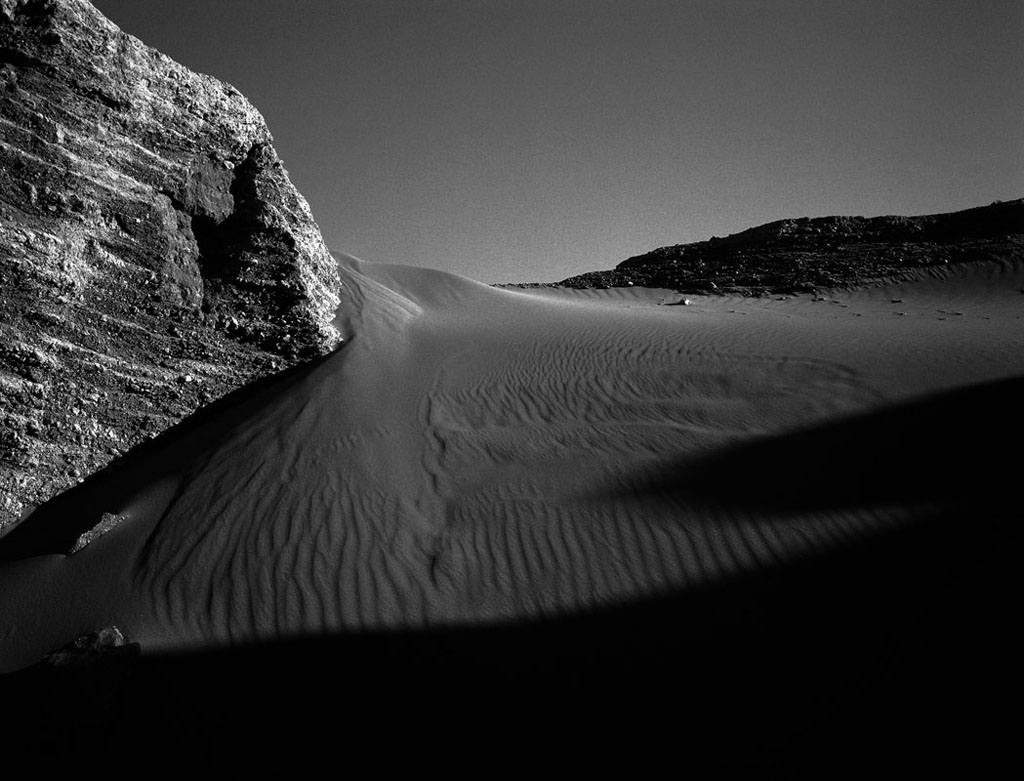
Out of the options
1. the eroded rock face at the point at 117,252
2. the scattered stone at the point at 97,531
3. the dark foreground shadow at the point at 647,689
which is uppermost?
the eroded rock face at the point at 117,252

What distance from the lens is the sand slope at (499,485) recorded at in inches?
138

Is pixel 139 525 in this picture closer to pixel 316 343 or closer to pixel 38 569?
pixel 38 569

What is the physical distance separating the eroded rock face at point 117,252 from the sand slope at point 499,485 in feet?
1.45

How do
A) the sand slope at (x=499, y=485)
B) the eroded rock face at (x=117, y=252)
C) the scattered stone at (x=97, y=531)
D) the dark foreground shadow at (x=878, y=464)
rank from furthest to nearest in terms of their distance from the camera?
the eroded rock face at (x=117, y=252) → the scattered stone at (x=97, y=531) → the dark foreground shadow at (x=878, y=464) → the sand slope at (x=499, y=485)

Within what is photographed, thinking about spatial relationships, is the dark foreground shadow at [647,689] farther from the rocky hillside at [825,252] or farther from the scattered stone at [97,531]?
the rocky hillside at [825,252]

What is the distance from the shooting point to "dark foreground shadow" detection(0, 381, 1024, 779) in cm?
242

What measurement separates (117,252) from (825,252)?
17484 mm

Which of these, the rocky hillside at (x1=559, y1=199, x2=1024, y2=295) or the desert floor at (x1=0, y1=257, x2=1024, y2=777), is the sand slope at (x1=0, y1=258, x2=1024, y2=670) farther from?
the rocky hillside at (x1=559, y1=199, x2=1024, y2=295)

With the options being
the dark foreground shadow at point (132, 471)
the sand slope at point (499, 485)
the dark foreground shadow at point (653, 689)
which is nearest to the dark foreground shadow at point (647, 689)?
the dark foreground shadow at point (653, 689)

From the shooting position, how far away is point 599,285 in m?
17.8

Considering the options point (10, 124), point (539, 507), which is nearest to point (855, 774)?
point (539, 507)

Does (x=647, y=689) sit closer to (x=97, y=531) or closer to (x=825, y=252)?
(x=97, y=531)

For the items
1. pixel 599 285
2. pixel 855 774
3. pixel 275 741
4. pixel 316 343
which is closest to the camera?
pixel 855 774

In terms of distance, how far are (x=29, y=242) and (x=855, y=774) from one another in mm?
7330
